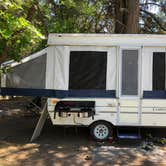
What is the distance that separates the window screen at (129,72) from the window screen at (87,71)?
530 mm

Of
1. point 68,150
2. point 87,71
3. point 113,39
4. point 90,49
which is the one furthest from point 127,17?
point 68,150

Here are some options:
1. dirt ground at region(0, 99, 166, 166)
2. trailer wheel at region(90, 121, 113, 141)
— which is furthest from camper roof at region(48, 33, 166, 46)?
dirt ground at region(0, 99, 166, 166)

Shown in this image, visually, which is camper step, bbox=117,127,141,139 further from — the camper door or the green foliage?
the green foliage

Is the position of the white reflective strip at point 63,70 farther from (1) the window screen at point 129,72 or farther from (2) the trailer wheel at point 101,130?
(1) the window screen at point 129,72

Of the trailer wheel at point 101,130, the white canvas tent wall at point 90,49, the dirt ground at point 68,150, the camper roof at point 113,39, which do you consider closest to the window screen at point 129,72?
the white canvas tent wall at point 90,49

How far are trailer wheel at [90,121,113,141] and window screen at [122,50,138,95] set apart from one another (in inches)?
39.3

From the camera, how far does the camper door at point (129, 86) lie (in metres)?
10.3

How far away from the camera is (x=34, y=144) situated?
10016 mm

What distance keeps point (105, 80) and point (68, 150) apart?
220 cm

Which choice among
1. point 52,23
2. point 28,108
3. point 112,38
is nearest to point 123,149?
point 112,38

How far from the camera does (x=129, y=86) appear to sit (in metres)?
10.4

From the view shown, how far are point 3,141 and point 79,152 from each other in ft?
7.91

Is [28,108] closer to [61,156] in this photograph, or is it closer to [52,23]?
[52,23]

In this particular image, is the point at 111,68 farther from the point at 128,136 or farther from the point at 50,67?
the point at 128,136
